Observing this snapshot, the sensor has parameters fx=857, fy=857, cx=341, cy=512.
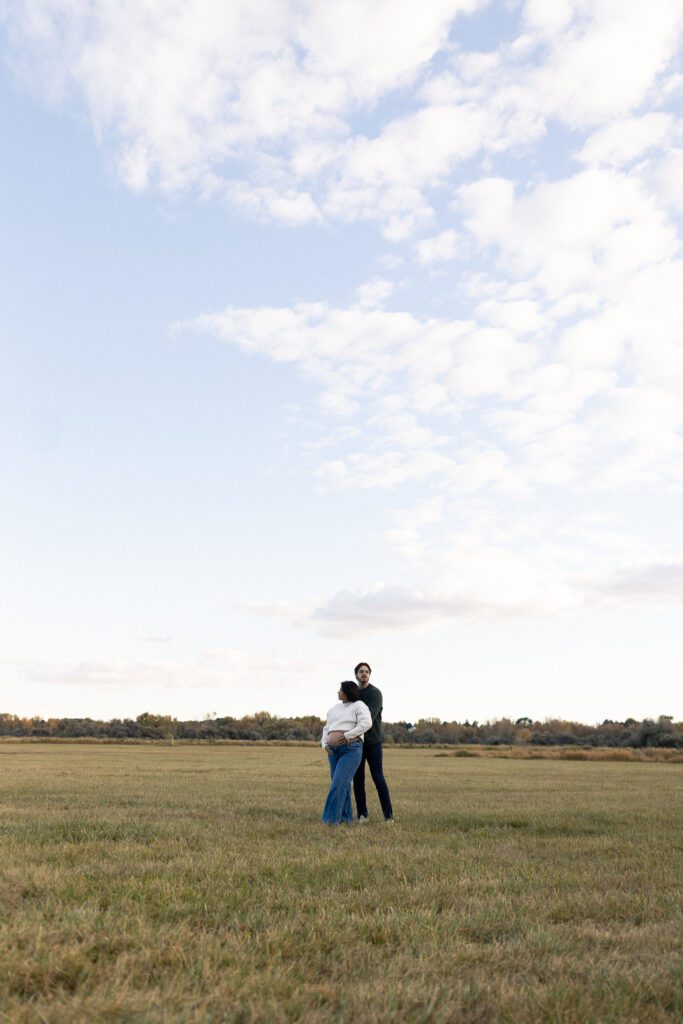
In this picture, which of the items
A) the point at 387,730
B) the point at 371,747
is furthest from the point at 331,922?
the point at 387,730

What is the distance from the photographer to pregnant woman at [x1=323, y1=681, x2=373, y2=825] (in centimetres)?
1253

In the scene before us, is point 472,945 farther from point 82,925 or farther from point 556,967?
point 82,925

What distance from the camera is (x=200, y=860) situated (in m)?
8.29

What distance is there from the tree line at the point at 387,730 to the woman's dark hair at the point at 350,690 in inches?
2744

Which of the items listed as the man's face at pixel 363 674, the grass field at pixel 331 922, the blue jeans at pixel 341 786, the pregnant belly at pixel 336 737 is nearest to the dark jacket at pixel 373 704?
the man's face at pixel 363 674

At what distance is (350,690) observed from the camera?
1295 cm

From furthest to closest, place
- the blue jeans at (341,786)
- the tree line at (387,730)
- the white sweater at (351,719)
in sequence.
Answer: the tree line at (387,730) < the white sweater at (351,719) < the blue jeans at (341,786)

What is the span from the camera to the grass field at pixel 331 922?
4.29 m

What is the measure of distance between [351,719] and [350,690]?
426 mm

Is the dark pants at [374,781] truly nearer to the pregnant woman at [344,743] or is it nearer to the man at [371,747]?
the man at [371,747]

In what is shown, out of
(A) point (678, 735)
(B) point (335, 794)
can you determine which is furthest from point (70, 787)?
(A) point (678, 735)

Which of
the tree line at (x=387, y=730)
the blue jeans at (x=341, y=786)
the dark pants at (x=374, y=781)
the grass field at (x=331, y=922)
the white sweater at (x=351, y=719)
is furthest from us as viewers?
the tree line at (x=387, y=730)

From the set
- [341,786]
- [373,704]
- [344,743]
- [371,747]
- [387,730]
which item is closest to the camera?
[341,786]

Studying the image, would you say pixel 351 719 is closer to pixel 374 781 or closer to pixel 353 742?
pixel 353 742
